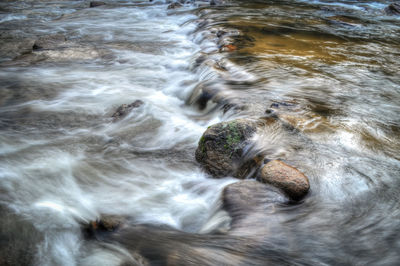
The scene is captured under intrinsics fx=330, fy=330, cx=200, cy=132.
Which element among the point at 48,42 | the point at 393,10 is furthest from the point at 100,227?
the point at 393,10

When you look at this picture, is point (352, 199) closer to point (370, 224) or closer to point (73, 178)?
point (370, 224)

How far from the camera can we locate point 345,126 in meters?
4.56

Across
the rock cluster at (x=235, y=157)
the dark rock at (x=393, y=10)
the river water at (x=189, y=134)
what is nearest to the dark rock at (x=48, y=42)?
the river water at (x=189, y=134)

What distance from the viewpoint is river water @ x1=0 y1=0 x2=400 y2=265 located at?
9.40 ft

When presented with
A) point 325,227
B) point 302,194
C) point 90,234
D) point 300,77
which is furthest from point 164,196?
point 300,77

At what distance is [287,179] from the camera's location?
3.27 m

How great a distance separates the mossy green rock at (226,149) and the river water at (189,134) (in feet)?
0.53

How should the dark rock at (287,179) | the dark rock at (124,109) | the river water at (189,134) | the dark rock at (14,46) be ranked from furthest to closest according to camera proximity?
the dark rock at (14,46) < the dark rock at (124,109) < the dark rock at (287,179) < the river water at (189,134)

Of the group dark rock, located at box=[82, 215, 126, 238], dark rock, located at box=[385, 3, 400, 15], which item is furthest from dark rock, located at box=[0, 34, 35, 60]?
dark rock, located at box=[385, 3, 400, 15]

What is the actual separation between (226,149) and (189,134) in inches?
47.7

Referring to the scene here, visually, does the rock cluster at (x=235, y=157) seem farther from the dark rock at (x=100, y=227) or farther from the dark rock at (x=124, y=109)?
the dark rock at (x=124, y=109)

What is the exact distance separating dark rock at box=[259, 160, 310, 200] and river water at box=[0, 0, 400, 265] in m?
0.13

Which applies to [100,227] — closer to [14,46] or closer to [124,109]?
[124,109]

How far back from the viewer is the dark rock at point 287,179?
3.23m
